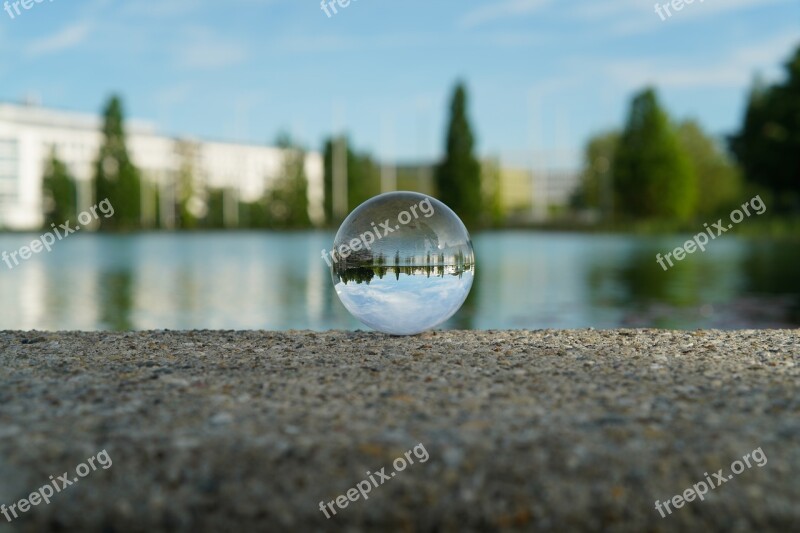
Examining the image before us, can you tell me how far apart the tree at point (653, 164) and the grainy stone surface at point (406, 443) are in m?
52.8

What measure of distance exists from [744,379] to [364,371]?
2.40 metres

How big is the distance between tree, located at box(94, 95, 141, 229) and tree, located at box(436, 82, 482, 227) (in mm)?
27411

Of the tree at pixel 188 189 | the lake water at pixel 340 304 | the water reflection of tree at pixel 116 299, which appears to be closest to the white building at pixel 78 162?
the tree at pixel 188 189

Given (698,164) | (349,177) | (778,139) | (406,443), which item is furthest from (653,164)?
(406,443)

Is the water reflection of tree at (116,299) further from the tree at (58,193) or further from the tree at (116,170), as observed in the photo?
the tree at (58,193)

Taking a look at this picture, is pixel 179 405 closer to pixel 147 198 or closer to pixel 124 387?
pixel 124 387

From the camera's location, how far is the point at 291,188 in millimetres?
74250

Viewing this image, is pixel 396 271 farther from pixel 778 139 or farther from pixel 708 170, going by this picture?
pixel 708 170

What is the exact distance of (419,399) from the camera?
449 centimetres

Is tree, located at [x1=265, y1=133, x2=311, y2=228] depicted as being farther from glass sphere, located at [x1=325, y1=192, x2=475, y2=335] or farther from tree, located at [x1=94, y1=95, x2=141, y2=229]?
glass sphere, located at [x1=325, y1=192, x2=475, y2=335]

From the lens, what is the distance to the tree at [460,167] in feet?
199

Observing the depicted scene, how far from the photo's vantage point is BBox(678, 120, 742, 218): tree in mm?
68375

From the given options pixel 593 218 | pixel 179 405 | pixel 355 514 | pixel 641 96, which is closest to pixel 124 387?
pixel 179 405

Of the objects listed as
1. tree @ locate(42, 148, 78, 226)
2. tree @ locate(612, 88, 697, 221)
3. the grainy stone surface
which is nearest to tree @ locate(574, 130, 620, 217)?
tree @ locate(612, 88, 697, 221)
